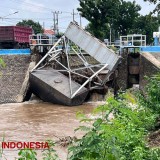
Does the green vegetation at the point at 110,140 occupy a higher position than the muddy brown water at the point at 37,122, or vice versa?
the green vegetation at the point at 110,140

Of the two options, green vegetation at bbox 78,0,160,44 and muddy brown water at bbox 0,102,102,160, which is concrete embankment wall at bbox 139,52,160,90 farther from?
muddy brown water at bbox 0,102,102,160

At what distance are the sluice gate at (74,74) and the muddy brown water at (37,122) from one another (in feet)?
1.96

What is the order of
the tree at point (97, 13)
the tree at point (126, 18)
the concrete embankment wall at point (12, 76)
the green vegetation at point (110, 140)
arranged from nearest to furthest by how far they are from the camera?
the green vegetation at point (110, 140) < the concrete embankment wall at point (12, 76) < the tree at point (97, 13) < the tree at point (126, 18)

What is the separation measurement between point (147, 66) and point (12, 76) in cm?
829

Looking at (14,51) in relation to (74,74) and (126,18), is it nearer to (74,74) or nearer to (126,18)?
(74,74)

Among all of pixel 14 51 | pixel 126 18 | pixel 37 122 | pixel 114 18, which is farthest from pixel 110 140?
pixel 126 18

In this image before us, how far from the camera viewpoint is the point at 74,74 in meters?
22.6

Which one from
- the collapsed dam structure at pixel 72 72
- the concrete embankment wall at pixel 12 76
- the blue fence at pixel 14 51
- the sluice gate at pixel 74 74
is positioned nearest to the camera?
the sluice gate at pixel 74 74

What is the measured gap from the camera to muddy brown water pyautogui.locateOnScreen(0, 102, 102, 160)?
13156 mm

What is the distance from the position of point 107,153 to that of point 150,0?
1135 cm

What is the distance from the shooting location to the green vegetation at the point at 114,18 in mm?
36500

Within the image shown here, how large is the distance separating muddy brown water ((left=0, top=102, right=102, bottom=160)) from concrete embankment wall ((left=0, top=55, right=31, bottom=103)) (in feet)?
4.22

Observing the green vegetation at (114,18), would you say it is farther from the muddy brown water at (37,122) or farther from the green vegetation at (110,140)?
the green vegetation at (110,140)

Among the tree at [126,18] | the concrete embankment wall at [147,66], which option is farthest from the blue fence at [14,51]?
the tree at [126,18]
